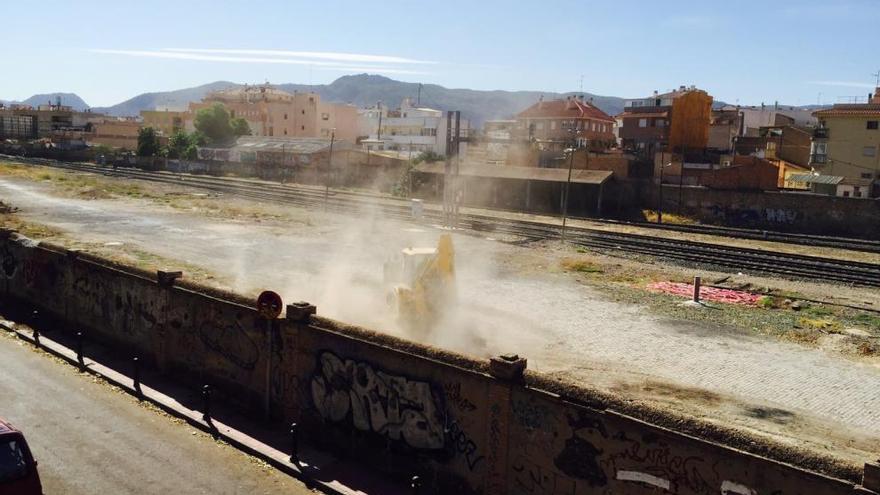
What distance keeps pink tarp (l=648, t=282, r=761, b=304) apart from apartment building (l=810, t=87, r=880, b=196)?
3595cm

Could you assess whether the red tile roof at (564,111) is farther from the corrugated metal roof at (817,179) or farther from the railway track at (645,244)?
the railway track at (645,244)

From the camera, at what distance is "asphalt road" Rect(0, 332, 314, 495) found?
10820mm

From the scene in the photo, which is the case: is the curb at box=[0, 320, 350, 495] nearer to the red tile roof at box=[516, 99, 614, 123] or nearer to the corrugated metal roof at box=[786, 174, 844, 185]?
the corrugated metal roof at box=[786, 174, 844, 185]

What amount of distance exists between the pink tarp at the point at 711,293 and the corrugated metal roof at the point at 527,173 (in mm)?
26114

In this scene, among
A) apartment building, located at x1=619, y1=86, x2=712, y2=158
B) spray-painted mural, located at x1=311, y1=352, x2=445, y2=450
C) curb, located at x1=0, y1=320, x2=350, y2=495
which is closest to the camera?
spray-painted mural, located at x1=311, y1=352, x2=445, y2=450

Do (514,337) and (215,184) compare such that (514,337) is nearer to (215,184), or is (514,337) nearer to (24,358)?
(24,358)

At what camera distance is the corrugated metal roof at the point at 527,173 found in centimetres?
5472

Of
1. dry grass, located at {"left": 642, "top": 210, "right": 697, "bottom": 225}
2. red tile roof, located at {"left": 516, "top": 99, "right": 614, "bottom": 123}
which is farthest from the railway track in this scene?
red tile roof, located at {"left": 516, "top": 99, "right": 614, "bottom": 123}

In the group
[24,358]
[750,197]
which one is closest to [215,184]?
[750,197]

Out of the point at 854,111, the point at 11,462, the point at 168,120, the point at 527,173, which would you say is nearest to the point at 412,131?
the point at 168,120

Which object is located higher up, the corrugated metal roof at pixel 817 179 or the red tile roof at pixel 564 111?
the red tile roof at pixel 564 111

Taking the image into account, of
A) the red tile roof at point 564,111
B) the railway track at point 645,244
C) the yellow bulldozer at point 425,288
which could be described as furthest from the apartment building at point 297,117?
the yellow bulldozer at point 425,288

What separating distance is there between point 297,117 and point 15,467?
12363 cm

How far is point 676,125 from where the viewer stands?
76500mm
